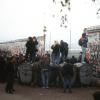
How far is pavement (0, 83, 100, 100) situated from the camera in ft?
80.9

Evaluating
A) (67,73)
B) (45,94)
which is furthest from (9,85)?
(67,73)

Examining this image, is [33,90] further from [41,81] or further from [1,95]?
[1,95]

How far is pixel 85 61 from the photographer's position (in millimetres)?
31812

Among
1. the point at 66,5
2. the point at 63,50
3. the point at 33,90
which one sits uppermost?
the point at 66,5

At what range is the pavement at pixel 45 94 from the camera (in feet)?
80.9

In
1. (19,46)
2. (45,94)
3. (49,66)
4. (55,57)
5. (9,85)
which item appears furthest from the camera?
(19,46)

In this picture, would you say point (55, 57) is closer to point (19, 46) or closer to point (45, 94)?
point (45, 94)

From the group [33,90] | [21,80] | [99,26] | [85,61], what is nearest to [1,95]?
[33,90]

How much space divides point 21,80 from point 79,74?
4171mm

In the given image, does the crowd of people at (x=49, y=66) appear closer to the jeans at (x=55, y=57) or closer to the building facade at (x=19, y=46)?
the jeans at (x=55, y=57)

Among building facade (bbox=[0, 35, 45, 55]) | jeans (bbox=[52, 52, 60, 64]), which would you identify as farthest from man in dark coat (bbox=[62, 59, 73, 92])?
building facade (bbox=[0, 35, 45, 55])

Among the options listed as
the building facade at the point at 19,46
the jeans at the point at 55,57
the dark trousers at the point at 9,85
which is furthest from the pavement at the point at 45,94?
the building facade at the point at 19,46

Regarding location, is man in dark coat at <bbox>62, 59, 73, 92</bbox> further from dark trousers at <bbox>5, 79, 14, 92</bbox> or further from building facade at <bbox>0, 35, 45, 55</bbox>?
building facade at <bbox>0, 35, 45, 55</bbox>

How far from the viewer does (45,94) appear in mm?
26328
